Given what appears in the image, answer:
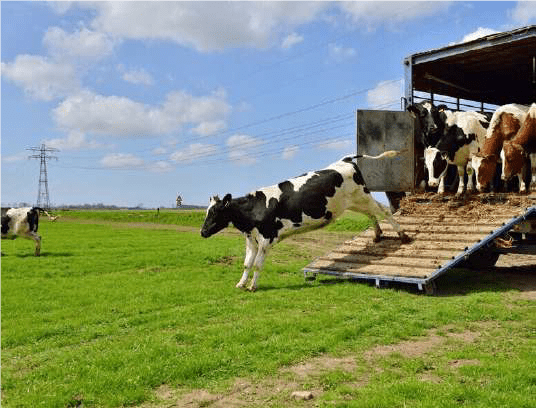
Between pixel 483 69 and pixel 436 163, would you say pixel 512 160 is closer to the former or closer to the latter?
pixel 436 163

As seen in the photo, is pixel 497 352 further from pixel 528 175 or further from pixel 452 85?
pixel 452 85

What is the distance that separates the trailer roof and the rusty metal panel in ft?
4.95

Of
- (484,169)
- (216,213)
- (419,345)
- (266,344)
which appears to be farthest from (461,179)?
(266,344)

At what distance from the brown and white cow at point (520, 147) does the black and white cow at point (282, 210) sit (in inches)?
129

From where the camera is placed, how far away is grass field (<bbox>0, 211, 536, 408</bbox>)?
516 centimetres

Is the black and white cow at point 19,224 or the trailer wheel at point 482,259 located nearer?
the trailer wheel at point 482,259

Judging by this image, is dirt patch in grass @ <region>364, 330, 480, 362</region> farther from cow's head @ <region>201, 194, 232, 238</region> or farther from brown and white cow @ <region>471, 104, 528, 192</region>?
brown and white cow @ <region>471, 104, 528, 192</region>

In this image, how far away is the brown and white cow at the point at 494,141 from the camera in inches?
517

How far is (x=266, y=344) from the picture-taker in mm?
6723

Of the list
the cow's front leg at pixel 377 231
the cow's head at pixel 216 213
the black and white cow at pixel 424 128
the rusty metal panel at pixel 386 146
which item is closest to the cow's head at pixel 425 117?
the black and white cow at pixel 424 128

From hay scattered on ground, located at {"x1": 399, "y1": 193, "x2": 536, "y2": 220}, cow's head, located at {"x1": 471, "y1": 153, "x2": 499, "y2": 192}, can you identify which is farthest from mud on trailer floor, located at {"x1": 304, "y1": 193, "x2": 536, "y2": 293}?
cow's head, located at {"x1": 471, "y1": 153, "x2": 499, "y2": 192}

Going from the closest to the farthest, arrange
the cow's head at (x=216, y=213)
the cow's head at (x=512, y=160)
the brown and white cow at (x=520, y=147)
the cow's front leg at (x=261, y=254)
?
the cow's front leg at (x=261, y=254) < the cow's head at (x=216, y=213) < the brown and white cow at (x=520, y=147) < the cow's head at (x=512, y=160)

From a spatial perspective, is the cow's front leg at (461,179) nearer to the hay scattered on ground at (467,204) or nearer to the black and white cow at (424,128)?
the hay scattered on ground at (467,204)

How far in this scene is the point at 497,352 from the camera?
6.30m
